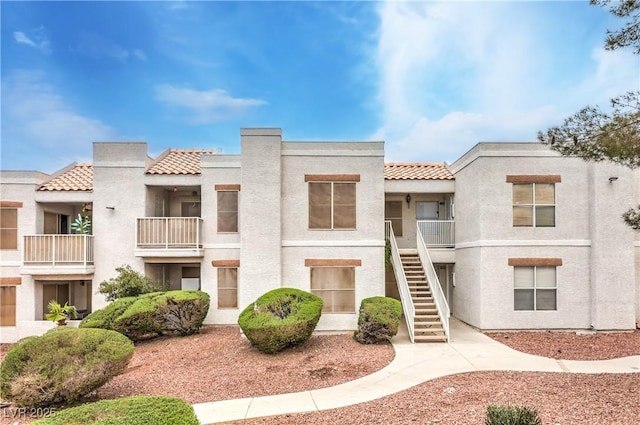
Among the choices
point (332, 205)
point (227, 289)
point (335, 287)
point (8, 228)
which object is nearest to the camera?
point (335, 287)

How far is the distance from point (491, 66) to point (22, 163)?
20628mm

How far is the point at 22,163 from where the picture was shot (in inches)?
653

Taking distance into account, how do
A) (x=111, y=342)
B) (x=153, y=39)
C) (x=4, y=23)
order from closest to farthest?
(x=111, y=342) < (x=4, y=23) < (x=153, y=39)

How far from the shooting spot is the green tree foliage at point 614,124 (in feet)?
23.2

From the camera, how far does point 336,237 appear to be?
15.0m

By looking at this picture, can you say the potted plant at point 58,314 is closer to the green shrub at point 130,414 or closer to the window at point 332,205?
the window at point 332,205

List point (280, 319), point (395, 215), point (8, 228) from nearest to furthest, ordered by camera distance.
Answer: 1. point (280, 319)
2. point (8, 228)
3. point (395, 215)

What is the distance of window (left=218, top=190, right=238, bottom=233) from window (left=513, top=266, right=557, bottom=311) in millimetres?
11223

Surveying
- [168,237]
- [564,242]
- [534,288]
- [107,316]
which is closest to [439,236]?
[534,288]

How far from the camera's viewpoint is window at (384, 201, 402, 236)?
60.1ft

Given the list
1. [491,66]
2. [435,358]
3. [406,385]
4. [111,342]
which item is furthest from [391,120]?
[111,342]

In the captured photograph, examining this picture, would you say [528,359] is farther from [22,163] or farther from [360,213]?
[22,163]

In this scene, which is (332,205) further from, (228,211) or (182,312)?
(182,312)

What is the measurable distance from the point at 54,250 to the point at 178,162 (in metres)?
6.13
